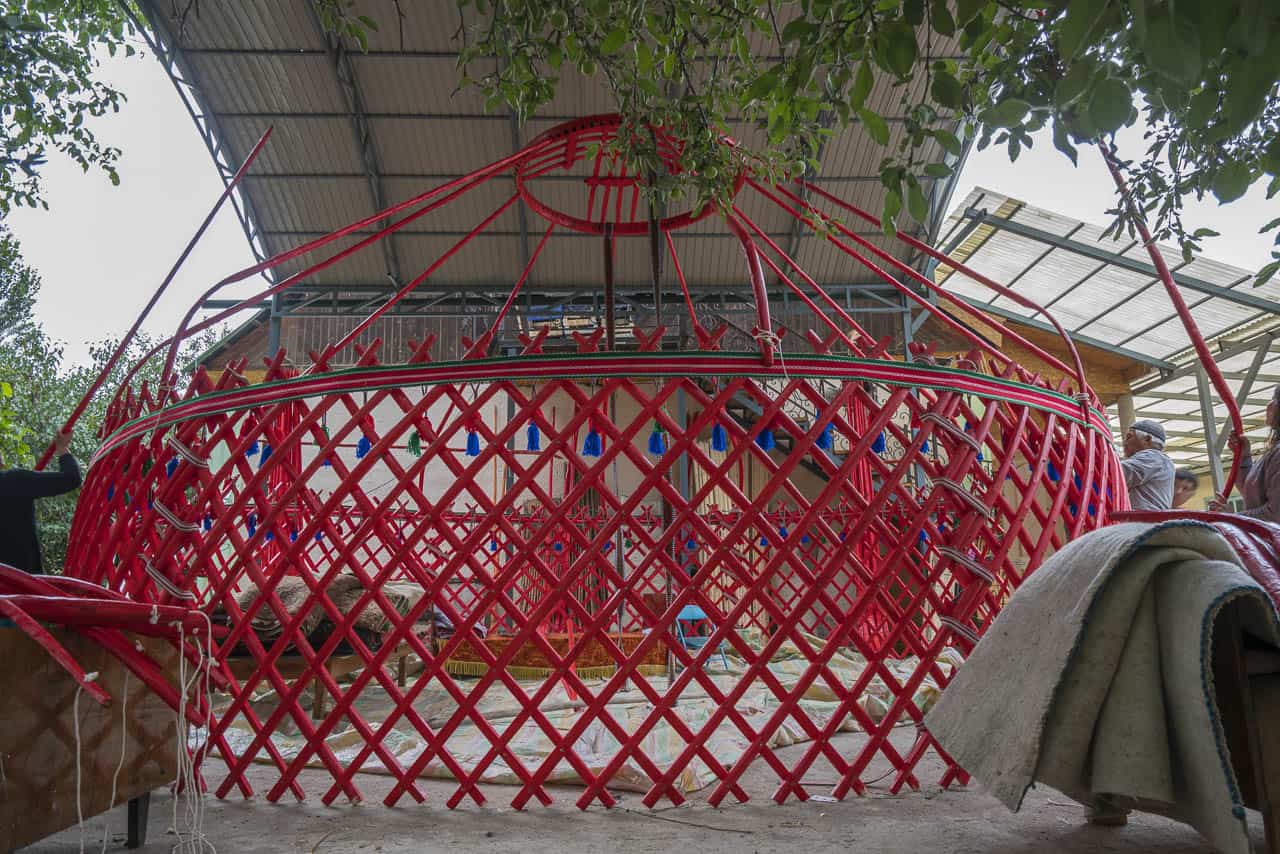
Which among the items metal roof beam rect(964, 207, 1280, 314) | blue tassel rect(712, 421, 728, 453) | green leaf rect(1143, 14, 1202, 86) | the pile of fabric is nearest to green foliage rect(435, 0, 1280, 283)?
green leaf rect(1143, 14, 1202, 86)

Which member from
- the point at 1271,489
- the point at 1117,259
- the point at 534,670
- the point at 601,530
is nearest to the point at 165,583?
the point at 601,530

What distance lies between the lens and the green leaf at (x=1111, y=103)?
84 centimetres

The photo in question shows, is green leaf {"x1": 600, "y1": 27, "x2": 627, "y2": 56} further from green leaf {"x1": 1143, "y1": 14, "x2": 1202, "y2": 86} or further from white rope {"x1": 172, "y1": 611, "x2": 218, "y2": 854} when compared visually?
white rope {"x1": 172, "y1": 611, "x2": 218, "y2": 854}

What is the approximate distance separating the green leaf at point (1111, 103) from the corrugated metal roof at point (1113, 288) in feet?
25.5

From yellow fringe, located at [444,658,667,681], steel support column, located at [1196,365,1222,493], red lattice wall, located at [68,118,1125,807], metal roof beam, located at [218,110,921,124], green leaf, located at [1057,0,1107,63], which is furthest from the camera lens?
steel support column, located at [1196,365,1222,493]

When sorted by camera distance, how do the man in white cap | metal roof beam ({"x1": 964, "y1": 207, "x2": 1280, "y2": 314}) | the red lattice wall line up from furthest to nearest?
metal roof beam ({"x1": 964, "y1": 207, "x2": 1280, "y2": 314})
the man in white cap
the red lattice wall

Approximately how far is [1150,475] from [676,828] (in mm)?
2230

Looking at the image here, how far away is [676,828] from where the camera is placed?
1.69 meters

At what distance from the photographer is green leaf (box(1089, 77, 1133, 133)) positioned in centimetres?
84

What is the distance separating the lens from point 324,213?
7.91 meters

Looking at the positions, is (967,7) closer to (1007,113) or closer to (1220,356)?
(1007,113)

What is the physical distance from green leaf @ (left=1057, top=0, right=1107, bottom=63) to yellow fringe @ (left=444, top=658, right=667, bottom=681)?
3818 mm

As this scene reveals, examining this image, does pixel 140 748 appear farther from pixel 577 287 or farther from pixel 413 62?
pixel 577 287

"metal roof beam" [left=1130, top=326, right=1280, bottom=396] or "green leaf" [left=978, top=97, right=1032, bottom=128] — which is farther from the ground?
"metal roof beam" [left=1130, top=326, right=1280, bottom=396]
